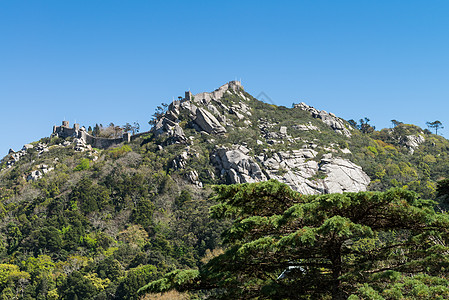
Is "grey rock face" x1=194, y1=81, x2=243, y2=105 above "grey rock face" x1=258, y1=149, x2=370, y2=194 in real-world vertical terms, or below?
above

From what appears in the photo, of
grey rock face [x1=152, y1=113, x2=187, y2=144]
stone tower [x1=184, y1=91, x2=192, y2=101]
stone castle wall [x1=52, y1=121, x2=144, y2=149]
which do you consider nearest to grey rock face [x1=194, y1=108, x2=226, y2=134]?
stone tower [x1=184, y1=91, x2=192, y2=101]

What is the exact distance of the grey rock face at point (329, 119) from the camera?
9338cm

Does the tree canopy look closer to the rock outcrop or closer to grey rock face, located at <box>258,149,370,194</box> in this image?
grey rock face, located at <box>258,149,370,194</box>

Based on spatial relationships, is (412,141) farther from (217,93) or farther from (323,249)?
(323,249)

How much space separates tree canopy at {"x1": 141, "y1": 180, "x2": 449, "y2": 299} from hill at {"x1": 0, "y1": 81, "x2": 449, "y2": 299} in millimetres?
37015

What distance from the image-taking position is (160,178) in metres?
70.3

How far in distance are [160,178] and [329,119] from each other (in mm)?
39758

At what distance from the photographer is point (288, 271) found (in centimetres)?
1230

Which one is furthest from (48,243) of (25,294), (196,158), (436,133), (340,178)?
(436,133)

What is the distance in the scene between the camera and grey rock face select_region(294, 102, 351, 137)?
9338 centimetres

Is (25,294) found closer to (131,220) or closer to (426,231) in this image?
(131,220)

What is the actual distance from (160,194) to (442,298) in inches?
2379

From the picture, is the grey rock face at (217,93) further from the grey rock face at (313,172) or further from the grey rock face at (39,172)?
the grey rock face at (39,172)

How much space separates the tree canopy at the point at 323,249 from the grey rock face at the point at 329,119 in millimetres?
82252
